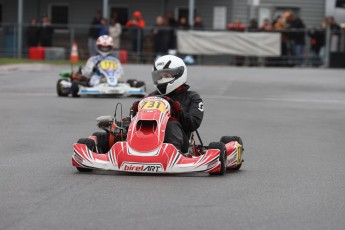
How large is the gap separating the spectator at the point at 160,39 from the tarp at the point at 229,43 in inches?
18.3

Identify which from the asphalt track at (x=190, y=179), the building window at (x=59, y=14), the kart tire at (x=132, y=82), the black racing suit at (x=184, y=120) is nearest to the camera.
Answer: the asphalt track at (x=190, y=179)

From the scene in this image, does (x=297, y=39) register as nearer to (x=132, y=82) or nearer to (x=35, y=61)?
(x=35, y=61)

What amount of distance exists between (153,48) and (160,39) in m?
0.42

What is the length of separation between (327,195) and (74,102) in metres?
11.8

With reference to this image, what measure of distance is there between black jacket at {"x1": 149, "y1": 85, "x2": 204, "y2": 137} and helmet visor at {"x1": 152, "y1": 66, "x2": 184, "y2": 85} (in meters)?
0.15

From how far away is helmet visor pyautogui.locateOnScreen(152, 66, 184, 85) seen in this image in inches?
402

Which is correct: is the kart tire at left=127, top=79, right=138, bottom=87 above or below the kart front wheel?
above

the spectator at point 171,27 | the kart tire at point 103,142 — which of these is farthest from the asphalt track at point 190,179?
the spectator at point 171,27

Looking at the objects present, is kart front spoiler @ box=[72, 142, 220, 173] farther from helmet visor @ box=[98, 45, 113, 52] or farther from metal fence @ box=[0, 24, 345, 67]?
metal fence @ box=[0, 24, 345, 67]

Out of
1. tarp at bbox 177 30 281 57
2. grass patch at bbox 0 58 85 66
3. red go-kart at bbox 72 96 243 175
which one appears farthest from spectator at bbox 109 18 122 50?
red go-kart at bbox 72 96 243 175

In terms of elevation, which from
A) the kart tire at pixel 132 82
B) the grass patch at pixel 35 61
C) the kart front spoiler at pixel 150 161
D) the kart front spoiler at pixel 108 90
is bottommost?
the grass patch at pixel 35 61

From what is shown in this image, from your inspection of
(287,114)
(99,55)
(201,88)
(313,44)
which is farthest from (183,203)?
(313,44)

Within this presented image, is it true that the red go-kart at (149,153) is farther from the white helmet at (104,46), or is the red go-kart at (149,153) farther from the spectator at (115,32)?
the spectator at (115,32)

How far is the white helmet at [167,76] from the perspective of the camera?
10219 millimetres
